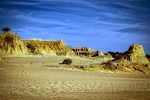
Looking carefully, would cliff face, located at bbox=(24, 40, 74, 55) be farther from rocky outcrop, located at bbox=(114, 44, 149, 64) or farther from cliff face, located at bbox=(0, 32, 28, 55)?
rocky outcrop, located at bbox=(114, 44, 149, 64)

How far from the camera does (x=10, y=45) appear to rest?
5797 centimetres

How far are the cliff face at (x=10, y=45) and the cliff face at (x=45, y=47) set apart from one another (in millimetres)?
8328

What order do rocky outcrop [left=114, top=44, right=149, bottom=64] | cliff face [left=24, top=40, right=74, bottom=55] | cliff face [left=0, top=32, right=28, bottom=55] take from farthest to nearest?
cliff face [left=24, top=40, right=74, bottom=55] < cliff face [left=0, top=32, right=28, bottom=55] < rocky outcrop [left=114, top=44, right=149, bottom=64]

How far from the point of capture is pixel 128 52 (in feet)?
124

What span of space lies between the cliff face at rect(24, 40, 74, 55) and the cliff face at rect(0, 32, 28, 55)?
8.33m

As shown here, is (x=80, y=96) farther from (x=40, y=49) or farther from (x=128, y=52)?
(x=40, y=49)

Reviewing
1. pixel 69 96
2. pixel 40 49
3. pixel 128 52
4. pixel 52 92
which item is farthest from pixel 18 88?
pixel 40 49

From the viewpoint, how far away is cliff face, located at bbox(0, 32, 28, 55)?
56.8m

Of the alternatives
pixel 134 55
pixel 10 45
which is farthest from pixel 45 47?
pixel 134 55

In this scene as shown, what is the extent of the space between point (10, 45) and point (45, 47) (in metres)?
19.7

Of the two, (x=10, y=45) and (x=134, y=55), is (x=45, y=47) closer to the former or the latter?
(x=10, y=45)

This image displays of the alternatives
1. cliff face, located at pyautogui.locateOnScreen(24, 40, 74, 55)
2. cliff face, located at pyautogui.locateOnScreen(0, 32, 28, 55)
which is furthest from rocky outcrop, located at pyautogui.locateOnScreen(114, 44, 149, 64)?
cliff face, located at pyautogui.locateOnScreen(24, 40, 74, 55)

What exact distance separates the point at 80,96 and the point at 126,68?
1734 cm

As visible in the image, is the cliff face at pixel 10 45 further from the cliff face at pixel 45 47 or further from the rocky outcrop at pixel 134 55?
the rocky outcrop at pixel 134 55
